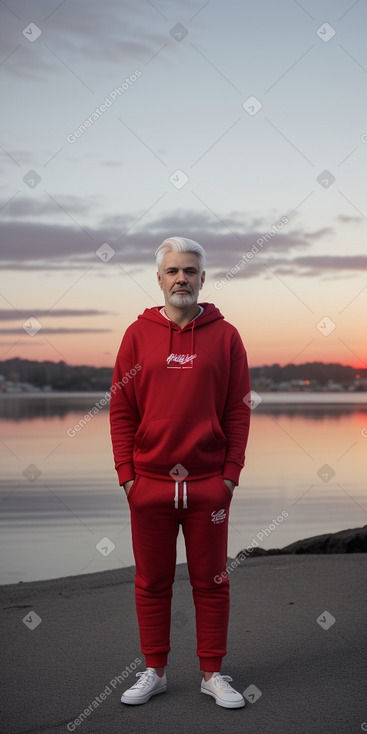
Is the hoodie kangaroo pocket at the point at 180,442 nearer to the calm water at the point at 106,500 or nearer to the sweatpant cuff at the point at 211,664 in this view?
the sweatpant cuff at the point at 211,664

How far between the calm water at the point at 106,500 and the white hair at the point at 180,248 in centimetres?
387

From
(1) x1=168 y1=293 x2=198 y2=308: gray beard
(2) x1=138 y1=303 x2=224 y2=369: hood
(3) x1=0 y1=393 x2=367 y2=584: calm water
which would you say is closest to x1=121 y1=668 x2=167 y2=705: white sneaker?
(2) x1=138 y1=303 x2=224 y2=369: hood

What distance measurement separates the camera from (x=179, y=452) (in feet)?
11.8

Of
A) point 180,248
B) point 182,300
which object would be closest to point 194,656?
point 182,300

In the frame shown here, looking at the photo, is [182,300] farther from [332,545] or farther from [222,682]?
[332,545]

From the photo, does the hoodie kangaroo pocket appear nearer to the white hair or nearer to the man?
the man

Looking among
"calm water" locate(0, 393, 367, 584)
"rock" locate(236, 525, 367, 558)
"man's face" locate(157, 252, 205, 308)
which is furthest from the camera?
"calm water" locate(0, 393, 367, 584)

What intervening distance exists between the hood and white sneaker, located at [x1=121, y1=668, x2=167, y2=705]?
4.55 ft

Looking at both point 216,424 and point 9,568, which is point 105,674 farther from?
point 9,568

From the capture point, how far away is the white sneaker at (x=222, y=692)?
353 centimetres

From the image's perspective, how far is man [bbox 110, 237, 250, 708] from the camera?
3.61 m

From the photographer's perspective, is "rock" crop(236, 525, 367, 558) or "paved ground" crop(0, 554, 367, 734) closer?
"paved ground" crop(0, 554, 367, 734)

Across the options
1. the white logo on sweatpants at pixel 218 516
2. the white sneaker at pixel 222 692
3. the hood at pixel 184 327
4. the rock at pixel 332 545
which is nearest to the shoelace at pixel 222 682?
the white sneaker at pixel 222 692

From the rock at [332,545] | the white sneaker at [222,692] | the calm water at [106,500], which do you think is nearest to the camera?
the white sneaker at [222,692]
